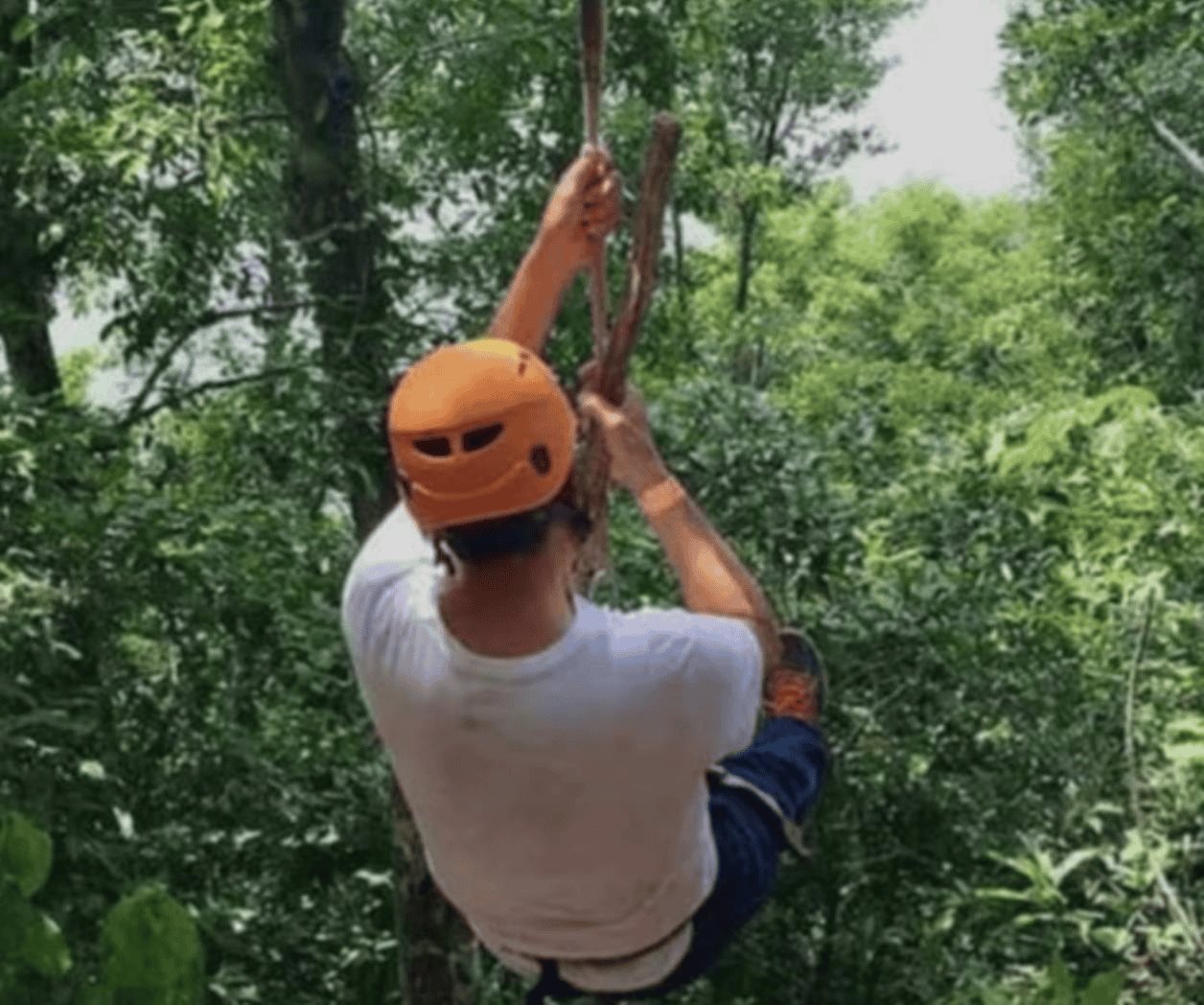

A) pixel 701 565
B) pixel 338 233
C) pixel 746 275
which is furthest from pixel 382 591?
pixel 746 275

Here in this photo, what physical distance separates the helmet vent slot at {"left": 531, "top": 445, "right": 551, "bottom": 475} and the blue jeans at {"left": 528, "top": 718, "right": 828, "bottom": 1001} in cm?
51

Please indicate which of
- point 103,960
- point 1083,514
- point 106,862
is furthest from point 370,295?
point 103,960

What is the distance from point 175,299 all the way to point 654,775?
471 centimetres

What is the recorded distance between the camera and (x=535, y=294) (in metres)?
2.27

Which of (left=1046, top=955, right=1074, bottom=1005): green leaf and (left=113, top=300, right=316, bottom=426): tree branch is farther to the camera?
(left=113, top=300, right=316, bottom=426): tree branch

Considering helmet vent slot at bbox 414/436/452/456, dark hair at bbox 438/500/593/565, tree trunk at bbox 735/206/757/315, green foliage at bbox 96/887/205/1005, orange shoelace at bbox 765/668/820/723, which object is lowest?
green foliage at bbox 96/887/205/1005

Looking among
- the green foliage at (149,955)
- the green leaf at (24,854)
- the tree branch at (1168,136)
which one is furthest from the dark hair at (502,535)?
the tree branch at (1168,136)

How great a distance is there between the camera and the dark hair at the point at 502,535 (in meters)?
1.80

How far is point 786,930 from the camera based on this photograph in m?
5.41

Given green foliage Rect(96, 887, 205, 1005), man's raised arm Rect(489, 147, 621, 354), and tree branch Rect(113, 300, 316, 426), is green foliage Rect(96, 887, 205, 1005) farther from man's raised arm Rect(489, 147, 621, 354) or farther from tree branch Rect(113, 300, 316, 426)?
tree branch Rect(113, 300, 316, 426)

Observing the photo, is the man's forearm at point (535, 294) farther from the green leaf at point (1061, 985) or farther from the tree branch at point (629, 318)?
the green leaf at point (1061, 985)

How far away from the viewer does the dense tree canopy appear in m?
4.30

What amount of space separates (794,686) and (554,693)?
44 centimetres

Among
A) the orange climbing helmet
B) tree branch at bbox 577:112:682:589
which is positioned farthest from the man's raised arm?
the orange climbing helmet
